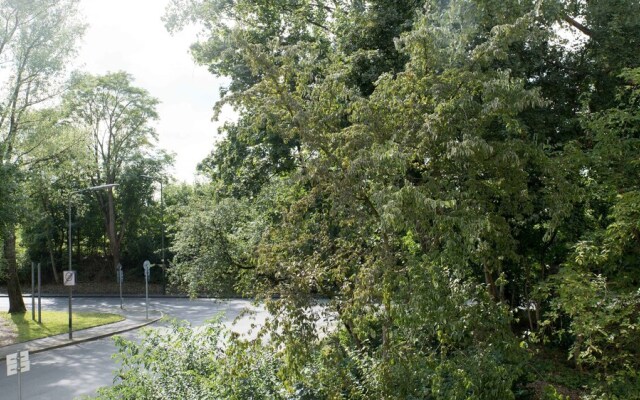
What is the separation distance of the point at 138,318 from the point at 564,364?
22089mm

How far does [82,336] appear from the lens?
23047 mm

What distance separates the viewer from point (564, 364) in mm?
11406

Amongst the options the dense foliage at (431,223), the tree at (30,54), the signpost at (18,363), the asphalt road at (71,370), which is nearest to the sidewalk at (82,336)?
the asphalt road at (71,370)

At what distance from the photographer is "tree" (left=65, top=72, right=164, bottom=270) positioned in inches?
1715

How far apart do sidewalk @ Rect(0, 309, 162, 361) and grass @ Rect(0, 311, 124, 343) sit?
56 centimetres

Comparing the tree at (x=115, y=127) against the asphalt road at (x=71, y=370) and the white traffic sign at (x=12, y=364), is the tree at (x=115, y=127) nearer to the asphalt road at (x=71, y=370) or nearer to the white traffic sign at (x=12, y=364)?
the asphalt road at (x=71, y=370)

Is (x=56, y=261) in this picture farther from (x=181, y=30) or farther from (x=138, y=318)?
(x=181, y=30)

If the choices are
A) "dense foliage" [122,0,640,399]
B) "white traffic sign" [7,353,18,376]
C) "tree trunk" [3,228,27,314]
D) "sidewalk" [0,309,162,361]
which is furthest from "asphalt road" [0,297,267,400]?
"tree trunk" [3,228,27,314]

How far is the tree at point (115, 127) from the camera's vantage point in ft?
143

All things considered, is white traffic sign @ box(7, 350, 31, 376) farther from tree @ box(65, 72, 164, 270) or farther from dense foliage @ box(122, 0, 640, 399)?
tree @ box(65, 72, 164, 270)

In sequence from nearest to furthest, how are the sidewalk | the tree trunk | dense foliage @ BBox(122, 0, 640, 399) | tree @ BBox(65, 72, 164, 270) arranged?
dense foliage @ BBox(122, 0, 640, 399)
the sidewalk
the tree trunk
tree @ BBox(65, 72, 164, 270)

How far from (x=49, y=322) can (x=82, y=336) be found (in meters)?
4.88

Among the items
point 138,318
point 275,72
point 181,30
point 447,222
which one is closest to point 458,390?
point 447,222

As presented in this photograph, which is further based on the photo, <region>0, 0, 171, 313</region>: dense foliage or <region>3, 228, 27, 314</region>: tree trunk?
<region>3, 228, 27, 314</region>: tree trunk
